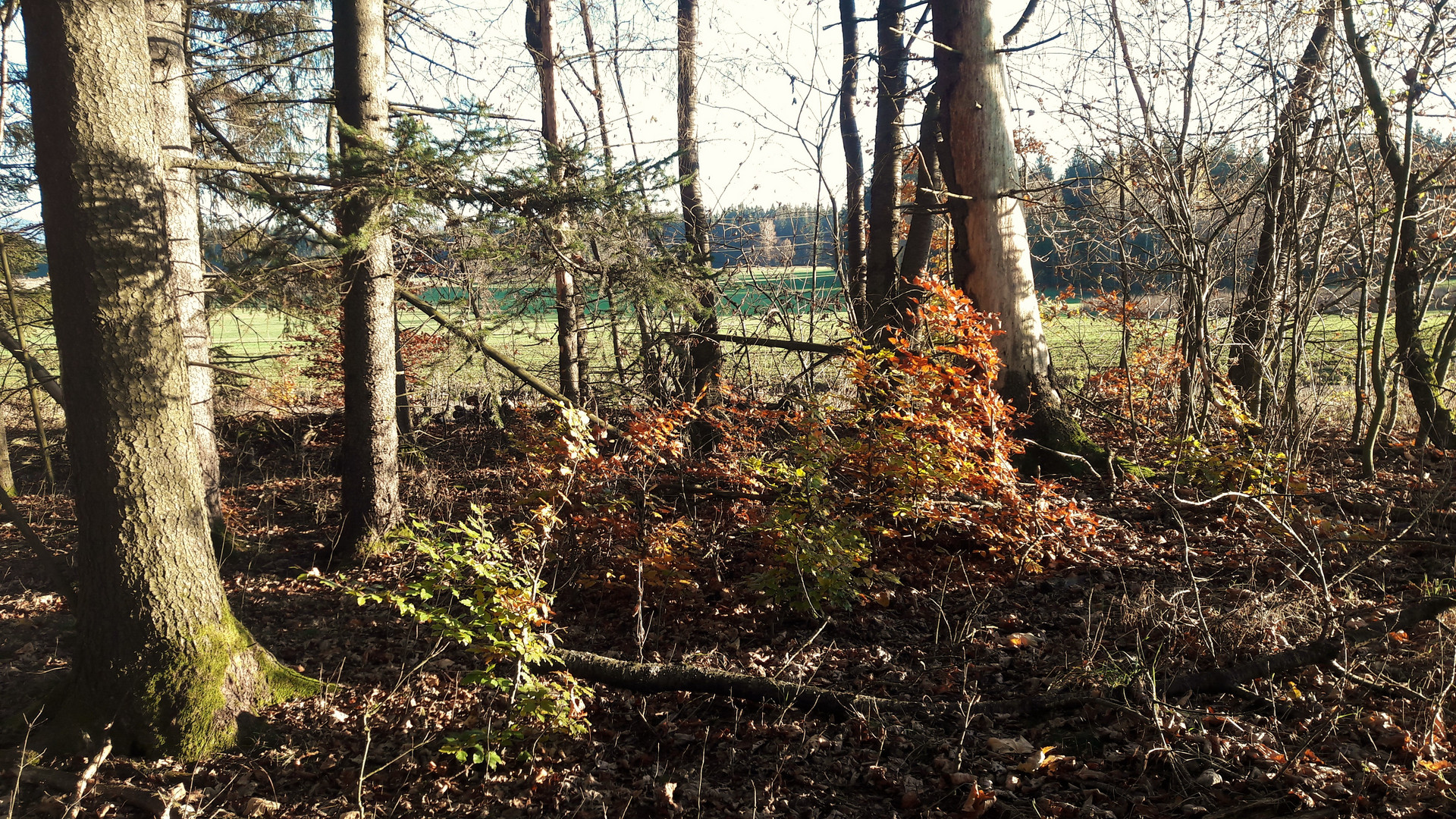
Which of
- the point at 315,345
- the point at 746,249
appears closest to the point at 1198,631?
the point at 746,249

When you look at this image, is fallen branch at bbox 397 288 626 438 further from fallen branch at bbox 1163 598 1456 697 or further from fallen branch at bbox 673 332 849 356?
fallen branch at bbox 1163 598 1456 697

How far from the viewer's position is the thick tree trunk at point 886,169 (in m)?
8.88

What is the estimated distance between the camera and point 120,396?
3.74 meters

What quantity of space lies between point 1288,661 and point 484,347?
6222 mm

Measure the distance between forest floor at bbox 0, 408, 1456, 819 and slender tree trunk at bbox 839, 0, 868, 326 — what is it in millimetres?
4499

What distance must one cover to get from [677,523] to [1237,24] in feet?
21.3

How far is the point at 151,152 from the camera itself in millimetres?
3926

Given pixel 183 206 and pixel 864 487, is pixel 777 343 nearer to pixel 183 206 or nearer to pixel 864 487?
pixel 864 487

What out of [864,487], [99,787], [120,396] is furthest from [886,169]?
[99,787]

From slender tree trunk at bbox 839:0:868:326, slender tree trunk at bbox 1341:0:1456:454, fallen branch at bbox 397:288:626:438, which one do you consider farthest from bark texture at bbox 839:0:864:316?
slender tree trunk at bbox 1341:0:1456:454

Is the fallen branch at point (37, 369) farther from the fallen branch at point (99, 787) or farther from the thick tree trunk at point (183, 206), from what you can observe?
the fallen branch at point (99, 787)

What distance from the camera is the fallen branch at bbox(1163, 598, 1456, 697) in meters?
3.70

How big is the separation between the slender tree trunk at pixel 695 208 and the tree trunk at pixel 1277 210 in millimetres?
4715

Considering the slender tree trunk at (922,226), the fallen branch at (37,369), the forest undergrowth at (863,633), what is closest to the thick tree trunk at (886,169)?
the slender tree trunk at (922,226)
